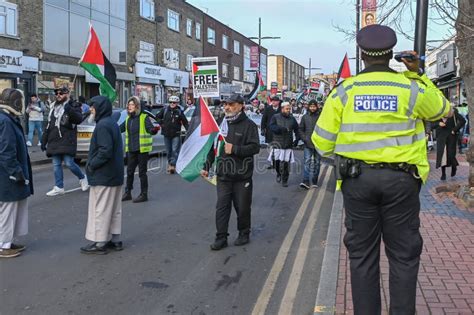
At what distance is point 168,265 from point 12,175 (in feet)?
6.49

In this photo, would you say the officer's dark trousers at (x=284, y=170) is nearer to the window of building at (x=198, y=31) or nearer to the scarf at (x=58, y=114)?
the scarf at (x=58, y=114)

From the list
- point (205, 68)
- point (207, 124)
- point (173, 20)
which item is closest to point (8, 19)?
point (205, 68)

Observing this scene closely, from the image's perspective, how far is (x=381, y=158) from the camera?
324 centimetres

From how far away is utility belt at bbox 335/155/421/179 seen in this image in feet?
10.7

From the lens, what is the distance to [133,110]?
930cm

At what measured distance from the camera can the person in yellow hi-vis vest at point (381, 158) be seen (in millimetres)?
3246

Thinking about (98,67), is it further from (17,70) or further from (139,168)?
(17,70)

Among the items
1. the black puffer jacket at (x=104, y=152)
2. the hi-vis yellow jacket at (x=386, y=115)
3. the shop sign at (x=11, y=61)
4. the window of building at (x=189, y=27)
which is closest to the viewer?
the hi-vis yellow jacket at (x=386, y=115)

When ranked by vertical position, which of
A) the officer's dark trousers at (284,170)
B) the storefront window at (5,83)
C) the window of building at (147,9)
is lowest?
the officer's dark trousers at (284,170)

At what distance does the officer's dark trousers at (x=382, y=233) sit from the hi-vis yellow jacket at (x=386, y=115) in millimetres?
130

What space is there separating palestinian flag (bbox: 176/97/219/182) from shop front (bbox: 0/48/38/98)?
1571 cm

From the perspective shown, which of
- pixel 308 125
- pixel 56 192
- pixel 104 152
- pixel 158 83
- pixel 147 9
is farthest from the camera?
pixel 158 83

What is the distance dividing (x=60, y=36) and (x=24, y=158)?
62.6 ft

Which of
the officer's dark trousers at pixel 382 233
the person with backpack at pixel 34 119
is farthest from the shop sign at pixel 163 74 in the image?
the officer's dark trousers at pixel 382 233
